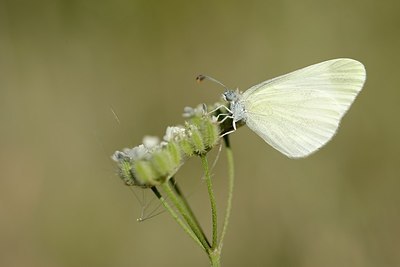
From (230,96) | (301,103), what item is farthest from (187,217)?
(301,103)

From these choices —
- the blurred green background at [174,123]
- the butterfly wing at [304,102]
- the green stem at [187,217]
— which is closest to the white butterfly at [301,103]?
the butterfly wing at [304,102]

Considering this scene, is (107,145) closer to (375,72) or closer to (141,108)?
(141,108)

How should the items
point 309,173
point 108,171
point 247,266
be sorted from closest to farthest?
point 247,266 → point 309,173 → point 108,171

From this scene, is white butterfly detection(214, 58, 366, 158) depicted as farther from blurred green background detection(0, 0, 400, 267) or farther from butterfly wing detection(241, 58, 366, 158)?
blurred green background detection(0, 0, 400, 267)

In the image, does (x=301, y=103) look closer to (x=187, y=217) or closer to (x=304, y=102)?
(x=304, y=102)

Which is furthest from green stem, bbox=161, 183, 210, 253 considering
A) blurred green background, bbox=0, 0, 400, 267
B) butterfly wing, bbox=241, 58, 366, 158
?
blurred green background, bbox=0, 0, 400, 267

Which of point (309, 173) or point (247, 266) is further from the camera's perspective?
point (309, 173)

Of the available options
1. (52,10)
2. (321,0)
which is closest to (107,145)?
(52,10)
